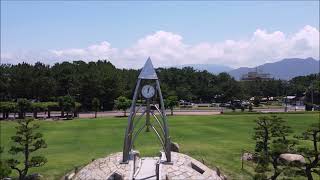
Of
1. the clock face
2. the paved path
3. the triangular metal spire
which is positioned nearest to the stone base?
the paved path

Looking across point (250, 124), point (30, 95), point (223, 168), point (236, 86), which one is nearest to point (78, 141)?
point (223, 168)

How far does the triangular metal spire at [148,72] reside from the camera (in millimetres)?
29812

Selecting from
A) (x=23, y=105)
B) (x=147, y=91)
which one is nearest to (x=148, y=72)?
(x=147, y=91)

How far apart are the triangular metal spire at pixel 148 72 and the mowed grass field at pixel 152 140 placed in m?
9.49

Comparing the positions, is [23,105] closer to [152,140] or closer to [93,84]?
[93,84]

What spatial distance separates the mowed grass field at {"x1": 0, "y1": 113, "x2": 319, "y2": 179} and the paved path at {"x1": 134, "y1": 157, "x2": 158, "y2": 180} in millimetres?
5913

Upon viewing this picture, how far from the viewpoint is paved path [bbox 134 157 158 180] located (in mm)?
26828

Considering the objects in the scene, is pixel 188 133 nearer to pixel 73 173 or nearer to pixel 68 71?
pixel 73 173

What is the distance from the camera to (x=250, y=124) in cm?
6244

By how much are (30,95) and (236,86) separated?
5323 cm

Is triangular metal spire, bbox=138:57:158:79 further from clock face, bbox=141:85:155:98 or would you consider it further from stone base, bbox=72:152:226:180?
stone base, bbox=72:152:226:180

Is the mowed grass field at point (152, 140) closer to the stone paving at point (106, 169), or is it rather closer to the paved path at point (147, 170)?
the stone paving at point (106, 169)

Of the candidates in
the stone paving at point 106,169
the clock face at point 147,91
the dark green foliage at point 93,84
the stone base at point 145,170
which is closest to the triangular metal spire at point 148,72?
the clock face at point 147,91

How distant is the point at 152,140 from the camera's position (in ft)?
155
